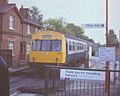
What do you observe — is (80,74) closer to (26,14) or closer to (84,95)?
(84,95)

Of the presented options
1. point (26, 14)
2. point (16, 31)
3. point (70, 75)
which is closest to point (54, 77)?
point (70, 75)

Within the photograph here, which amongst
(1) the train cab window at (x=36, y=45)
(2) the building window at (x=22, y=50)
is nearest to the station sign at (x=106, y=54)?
(1) the train cab window at (x=36, y=45)

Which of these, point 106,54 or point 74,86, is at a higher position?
point 106,54

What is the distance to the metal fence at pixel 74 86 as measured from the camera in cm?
806

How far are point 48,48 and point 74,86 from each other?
1510 centimetres

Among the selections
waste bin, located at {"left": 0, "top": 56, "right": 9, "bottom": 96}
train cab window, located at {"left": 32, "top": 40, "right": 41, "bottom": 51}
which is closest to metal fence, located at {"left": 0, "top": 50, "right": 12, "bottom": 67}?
train cab window, located at {"left": 32, "top": 40, "right": 41, "bottom": 51}

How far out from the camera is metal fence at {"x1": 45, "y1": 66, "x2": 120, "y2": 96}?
26.4 ft

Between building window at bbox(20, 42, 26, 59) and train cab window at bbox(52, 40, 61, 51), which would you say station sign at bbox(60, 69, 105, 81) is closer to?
train cab window at bbox(52, 40, 61, 51)

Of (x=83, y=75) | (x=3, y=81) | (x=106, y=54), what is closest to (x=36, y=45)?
(x=106, y=54)

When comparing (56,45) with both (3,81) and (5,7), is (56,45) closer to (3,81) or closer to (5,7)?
(5,7)

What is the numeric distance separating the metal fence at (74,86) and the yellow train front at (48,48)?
13.5 meters

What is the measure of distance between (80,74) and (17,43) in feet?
96.8

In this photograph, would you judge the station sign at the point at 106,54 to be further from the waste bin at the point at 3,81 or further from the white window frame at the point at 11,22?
the white window frame at the point at 11,22

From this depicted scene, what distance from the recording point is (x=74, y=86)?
29.3 ft
